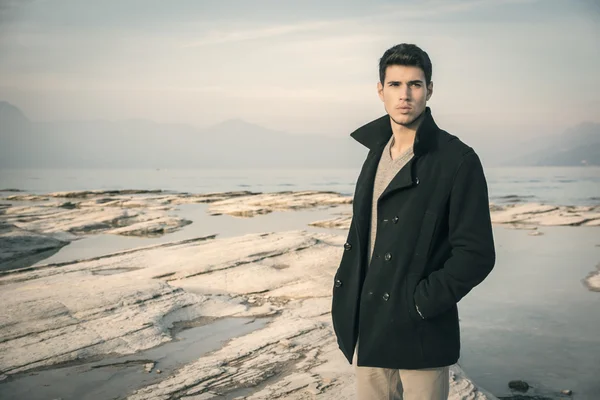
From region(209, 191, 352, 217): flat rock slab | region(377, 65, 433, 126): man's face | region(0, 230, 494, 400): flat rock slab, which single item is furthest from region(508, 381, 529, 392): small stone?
→ region(209, 191, 352, 217): flat rock slab

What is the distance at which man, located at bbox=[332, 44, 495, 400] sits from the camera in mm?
2295

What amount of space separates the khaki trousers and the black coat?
0.26ft

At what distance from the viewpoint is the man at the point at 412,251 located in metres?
2.29

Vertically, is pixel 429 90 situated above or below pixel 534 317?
above

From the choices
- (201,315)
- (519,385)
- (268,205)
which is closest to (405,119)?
(519,385)

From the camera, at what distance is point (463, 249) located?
2.27 m

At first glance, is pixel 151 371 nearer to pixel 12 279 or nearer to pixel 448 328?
pixel 448 328

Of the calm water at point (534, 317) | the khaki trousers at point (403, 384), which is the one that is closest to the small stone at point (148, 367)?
the calm water at point (534, 317)

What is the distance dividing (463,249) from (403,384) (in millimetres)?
736

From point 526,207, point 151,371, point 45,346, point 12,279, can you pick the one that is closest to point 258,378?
point 151,371

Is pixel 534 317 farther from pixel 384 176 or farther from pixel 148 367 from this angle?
pixel 384 176

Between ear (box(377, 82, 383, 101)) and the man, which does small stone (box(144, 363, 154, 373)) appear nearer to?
the man

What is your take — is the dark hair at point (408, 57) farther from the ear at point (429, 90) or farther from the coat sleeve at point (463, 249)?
the coat sleeve at point (463, 249)

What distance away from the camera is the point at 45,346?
236 inches
